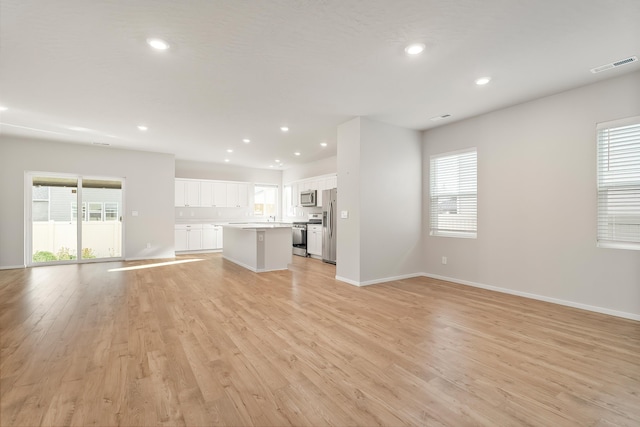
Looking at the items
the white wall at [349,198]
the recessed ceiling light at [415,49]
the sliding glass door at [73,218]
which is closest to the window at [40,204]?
the sliding glass door at [73,218]

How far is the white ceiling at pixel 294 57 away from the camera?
2.29 m

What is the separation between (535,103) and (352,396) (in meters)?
4.53

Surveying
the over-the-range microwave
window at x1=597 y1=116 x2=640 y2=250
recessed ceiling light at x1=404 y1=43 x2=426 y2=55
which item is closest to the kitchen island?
the over-the-range microwave

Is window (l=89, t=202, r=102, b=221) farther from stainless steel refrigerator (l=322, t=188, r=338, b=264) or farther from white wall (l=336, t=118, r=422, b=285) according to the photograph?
white wall (l=336, t=118, r=422, b=285)

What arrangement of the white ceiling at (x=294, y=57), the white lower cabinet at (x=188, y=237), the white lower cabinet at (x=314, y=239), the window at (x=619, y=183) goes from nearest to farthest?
the white ceiling at (x=294, y=57) < the window at (x=619, y=183) < the white lower cabinet at (x=314, y=239) < the white lower cabinet at (x=188, y=237)

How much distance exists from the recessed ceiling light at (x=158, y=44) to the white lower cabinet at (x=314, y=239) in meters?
5.51

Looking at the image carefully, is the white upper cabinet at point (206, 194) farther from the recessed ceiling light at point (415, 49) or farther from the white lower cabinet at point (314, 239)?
the recessed ceiling light at point (415, 49)

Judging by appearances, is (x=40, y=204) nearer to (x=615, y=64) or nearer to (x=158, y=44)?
(x=158, y=44)

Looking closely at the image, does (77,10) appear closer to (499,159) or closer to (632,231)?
(499,159)

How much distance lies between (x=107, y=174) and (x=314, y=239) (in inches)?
213

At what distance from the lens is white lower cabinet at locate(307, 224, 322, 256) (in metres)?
7.73

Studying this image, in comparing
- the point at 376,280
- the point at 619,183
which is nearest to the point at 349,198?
the point at 376,280

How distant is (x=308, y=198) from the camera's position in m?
8.43

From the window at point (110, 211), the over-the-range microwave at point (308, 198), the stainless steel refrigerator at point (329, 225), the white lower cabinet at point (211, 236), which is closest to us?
the stainless steel refrigerator at point (329, 225)
